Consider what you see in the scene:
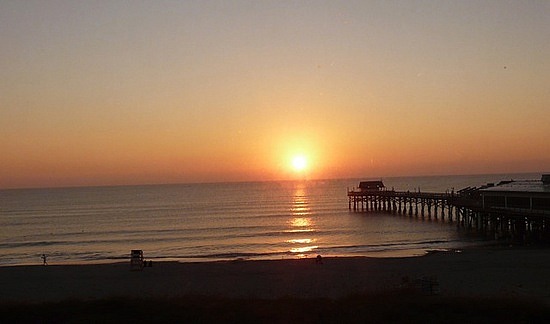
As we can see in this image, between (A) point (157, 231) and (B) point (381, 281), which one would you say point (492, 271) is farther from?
(A) point (157, 231)

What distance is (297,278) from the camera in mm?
26922

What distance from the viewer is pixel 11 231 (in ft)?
222

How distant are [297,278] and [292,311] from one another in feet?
34.0

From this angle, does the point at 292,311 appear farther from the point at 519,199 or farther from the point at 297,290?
the point at 519,199

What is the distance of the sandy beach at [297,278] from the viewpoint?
22766 mm

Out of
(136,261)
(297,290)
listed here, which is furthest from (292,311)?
(136,261)

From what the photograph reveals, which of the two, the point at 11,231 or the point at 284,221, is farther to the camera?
the point at 284,221

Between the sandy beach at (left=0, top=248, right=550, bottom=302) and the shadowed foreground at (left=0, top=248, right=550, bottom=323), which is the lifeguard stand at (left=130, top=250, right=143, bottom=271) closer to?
the shadowed foreground at (left=0, top=248, right=550, bottom=323)

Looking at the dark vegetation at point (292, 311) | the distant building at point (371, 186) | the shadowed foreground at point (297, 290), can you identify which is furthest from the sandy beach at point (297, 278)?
the distant building at point (371, 186)

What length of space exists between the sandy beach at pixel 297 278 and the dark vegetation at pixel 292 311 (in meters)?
3.06

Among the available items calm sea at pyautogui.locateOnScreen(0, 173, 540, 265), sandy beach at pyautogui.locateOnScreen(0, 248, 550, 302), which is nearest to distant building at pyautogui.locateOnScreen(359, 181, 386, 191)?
calm sea at pyautogui.locateOnScreen(0, 173, 540, 265)

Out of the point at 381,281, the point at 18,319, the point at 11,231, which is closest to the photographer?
the point at 18,319

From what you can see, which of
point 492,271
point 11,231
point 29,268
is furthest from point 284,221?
point 492,271

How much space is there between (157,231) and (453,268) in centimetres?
4036
